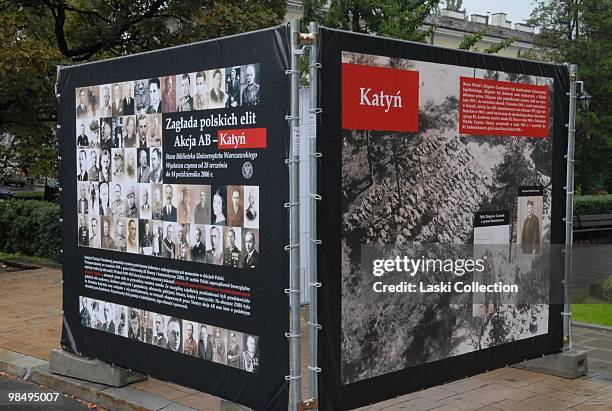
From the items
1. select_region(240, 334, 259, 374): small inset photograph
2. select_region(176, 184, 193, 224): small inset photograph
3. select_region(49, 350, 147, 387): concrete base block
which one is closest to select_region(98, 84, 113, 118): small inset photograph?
select_region(176, 184, 193, 224): small inset photograph

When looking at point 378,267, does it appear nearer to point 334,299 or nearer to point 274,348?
point 334,299

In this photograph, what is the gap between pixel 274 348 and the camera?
16.2 ft

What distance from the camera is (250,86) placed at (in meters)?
4.98

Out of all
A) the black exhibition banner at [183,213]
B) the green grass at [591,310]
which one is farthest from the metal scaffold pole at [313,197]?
the green grass at [591,310]

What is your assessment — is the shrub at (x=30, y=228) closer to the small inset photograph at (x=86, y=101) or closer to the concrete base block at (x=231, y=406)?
the small inset photograph at (x=86, y=101)

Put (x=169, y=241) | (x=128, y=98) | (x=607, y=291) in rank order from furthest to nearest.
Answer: (x=607, y=291) → (x=128, y=98) → (x=169, y=241)

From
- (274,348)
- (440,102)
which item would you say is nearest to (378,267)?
(274,348)

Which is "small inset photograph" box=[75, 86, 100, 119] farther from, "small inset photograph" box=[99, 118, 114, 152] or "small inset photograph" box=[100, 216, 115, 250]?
"small inset photograph" box=[100, 216, 115, 250]

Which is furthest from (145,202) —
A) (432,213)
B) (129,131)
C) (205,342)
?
(432,213)

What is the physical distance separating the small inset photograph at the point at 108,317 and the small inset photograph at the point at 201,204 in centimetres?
155

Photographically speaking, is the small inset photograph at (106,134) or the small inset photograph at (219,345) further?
the small inset photograph at (106,134)

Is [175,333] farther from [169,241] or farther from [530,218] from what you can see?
[530,218]

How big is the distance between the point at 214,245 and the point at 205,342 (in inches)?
31.2

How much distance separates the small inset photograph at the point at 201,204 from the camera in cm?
536
